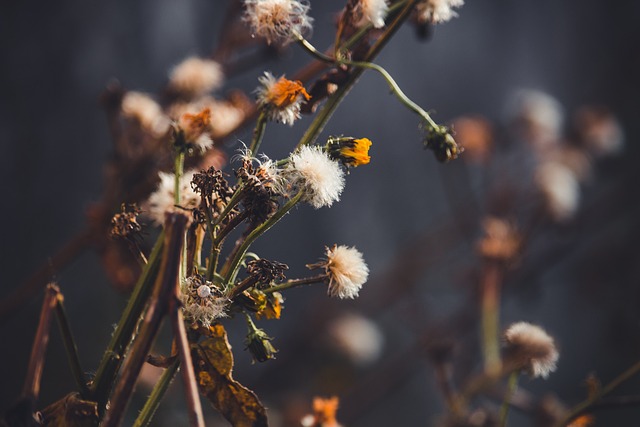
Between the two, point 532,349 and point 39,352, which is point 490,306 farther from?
point 39,352

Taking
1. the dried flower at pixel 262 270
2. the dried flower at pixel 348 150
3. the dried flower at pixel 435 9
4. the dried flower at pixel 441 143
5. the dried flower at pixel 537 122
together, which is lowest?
the dried flower at pixel 262 270

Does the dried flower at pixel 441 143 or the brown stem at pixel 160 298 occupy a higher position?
the dried flower at pixel 441 143

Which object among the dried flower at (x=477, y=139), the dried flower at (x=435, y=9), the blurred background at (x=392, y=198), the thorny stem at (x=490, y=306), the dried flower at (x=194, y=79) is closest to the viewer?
the dried flower at (x=435, y=9)

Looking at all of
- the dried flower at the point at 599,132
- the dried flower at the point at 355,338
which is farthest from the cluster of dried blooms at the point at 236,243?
the dried flower at the point at 599,132

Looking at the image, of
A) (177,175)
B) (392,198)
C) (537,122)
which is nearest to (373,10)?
(177,175)

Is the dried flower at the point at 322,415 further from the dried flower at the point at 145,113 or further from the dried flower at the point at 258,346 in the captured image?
the dried flower at the point at 145,113

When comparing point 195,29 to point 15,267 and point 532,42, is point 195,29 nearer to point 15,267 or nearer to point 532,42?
point 15,267
